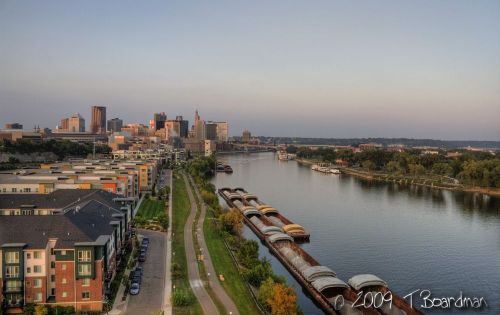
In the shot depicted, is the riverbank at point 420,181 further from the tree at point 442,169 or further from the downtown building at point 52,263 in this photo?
the downtown building at point 52,263

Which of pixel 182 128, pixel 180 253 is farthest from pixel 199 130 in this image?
pixel 180 253

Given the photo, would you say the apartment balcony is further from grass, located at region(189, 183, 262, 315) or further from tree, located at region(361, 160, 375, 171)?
tree, located at region(361, 160, 375, 171)

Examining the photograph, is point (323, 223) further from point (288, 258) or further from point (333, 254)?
point (288, 258)

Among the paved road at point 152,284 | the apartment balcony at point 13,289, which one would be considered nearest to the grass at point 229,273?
the paved road at point 152,284

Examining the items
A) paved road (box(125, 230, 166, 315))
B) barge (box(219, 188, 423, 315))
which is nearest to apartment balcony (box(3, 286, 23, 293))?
paved road (box(125, 230, 166, 315))

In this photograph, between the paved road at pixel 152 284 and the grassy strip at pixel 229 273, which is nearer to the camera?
the paved road at pixel 152 284

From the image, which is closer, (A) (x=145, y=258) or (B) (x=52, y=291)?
(B) (x=52, y=291)

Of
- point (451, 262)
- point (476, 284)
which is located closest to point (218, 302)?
point (476, 284)
